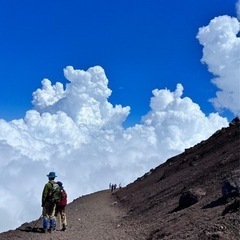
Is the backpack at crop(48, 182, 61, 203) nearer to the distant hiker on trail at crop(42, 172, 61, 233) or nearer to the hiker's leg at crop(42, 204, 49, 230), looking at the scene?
the distant hiker on trail at crop(42, 172, 61, 233)

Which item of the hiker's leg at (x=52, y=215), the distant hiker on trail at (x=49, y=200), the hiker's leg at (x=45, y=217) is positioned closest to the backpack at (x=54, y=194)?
the distant hiker on trail at (x=49, y=200)

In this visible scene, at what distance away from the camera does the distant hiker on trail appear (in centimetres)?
1822

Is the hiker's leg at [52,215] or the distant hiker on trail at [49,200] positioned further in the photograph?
the hiker's leg at [52,215]

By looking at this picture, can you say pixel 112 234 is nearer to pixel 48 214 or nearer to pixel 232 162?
pixel 48 214

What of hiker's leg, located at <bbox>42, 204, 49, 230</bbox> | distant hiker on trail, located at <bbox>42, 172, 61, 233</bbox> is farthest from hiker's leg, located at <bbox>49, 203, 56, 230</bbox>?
hiker's leg, located at <bbox>42, 204, 49, 230</bbox>

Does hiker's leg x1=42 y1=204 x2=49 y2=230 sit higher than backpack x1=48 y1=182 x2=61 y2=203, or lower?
lower

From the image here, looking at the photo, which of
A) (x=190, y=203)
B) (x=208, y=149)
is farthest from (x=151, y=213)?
(x=208, y=149)

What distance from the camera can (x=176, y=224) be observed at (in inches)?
654

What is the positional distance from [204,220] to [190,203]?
5307 mm

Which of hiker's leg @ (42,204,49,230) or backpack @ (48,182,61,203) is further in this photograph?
backpack @ (48,182,61,203)

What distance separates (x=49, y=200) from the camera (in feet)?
60.1

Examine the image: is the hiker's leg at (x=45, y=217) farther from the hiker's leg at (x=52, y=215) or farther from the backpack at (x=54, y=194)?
the backpack at (x=54, y=194)

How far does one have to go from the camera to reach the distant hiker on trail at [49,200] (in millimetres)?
18219

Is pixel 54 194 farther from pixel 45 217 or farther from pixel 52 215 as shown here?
pixel 45 217
